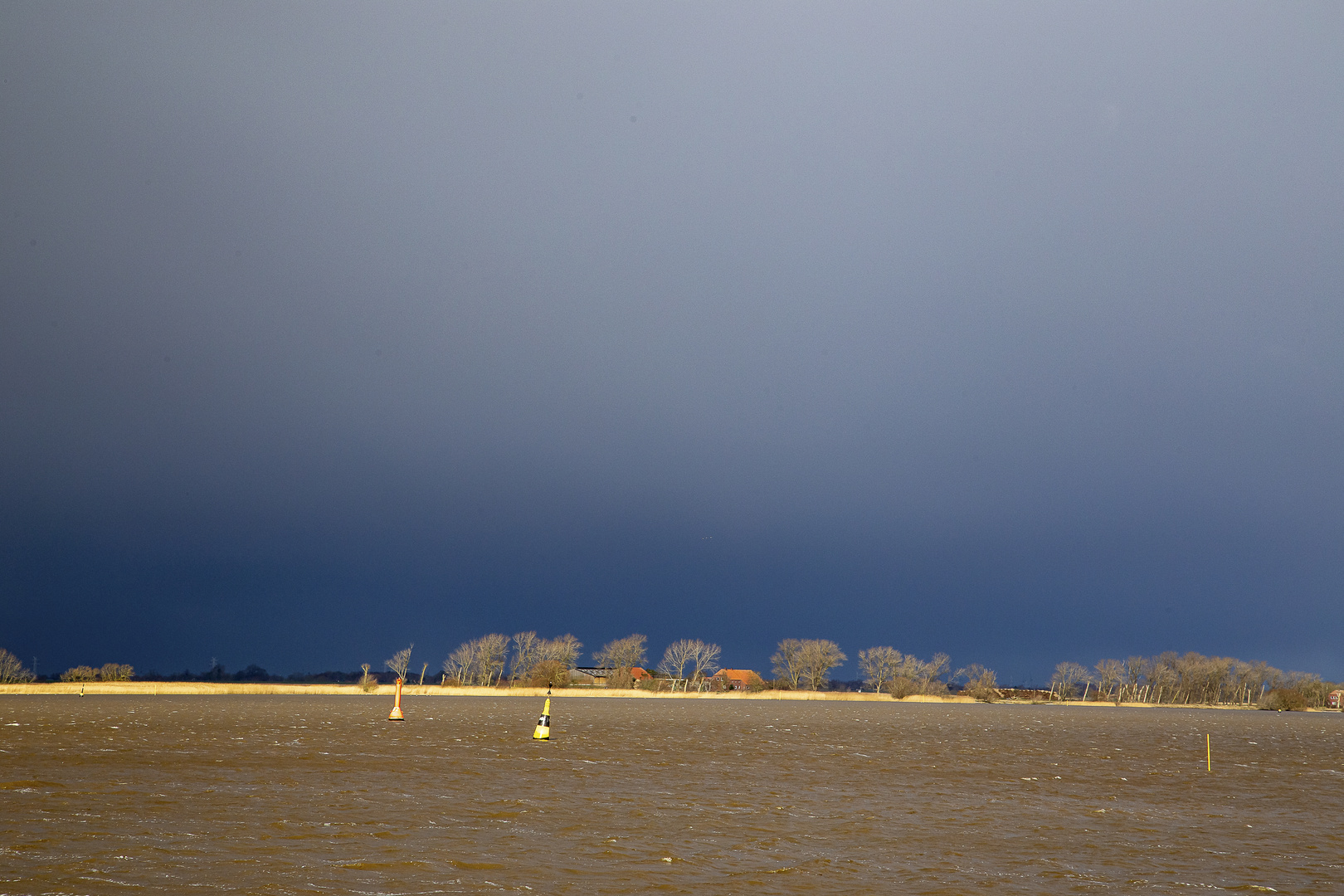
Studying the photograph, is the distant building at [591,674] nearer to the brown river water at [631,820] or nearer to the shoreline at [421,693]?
the shoreline at [421,693]

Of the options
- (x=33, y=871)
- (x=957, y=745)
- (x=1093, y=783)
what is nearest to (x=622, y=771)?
(x=1093, y=783)

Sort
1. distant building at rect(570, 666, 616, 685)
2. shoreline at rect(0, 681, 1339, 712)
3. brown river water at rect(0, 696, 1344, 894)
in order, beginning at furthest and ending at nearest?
distant building at rect(570, 666, 616, 685) < shoreline at rect(0, 681, 1339, 712) < brown river water at rect(0, 696, 1344, 894)

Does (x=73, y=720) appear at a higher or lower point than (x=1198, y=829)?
lower

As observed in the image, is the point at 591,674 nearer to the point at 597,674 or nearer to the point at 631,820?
the point at 597,674

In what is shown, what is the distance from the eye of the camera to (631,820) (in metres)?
14.7

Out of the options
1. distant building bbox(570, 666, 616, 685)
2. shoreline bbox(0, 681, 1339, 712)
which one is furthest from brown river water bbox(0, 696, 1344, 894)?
distant building bbox(570, 666, 616, 685)

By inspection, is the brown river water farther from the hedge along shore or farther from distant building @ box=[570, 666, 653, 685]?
distant building @ box=[570, 666, 653, 685]

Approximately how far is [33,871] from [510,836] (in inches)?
206

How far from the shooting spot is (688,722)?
50719mm

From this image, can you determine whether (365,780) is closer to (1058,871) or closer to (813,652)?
(1058,871)

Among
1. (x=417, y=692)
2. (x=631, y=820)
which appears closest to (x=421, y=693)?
(x=417, y=692)

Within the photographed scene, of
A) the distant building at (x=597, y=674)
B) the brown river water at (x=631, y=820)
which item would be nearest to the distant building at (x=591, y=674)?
the distant building at (x=597, y=674)

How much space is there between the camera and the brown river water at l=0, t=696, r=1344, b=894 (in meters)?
10.4

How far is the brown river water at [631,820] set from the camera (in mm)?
10383
